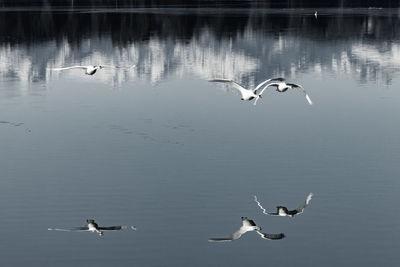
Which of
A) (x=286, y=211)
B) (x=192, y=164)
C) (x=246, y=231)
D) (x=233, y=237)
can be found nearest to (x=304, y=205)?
(x=286, y=211)

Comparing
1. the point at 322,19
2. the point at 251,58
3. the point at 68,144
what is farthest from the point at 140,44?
the point at 68,144

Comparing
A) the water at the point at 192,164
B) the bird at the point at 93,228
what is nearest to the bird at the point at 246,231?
the water at the point at 192,164

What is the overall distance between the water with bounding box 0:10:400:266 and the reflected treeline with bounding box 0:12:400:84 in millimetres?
984

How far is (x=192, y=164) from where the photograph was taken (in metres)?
58.0

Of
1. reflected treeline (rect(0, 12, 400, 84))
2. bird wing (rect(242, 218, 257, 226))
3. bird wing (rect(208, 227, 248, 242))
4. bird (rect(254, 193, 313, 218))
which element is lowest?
bird wing (rect(208, 227, 248, 242))

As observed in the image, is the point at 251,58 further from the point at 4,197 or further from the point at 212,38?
the point at 4,197

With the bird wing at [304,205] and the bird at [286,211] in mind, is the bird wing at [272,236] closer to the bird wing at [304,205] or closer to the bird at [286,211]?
the bird at [286,211]

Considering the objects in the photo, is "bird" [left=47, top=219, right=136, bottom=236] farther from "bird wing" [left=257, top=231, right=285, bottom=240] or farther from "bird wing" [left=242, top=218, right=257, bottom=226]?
"bird wing" [left=257, top=231, right=285, bottom=240]

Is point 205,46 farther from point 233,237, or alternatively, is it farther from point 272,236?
point 233,237

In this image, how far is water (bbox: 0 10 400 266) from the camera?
135 feet

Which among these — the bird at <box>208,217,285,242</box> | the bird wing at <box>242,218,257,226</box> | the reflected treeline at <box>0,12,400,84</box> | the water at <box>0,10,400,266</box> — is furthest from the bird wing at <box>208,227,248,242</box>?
the reflected treeline at <box>0,12,400,84</box>

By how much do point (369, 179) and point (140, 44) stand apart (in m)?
108

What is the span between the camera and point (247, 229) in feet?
139

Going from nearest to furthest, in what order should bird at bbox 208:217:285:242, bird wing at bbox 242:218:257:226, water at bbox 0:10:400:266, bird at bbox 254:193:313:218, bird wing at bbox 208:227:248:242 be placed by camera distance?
water at bbox 0:10:400:266, bird wing at bbox 208:227:248:242, bird at bbox 208:217:285:242, bird wing at bbox 242:218:257:226, bird at bbox 254:193:313:218
